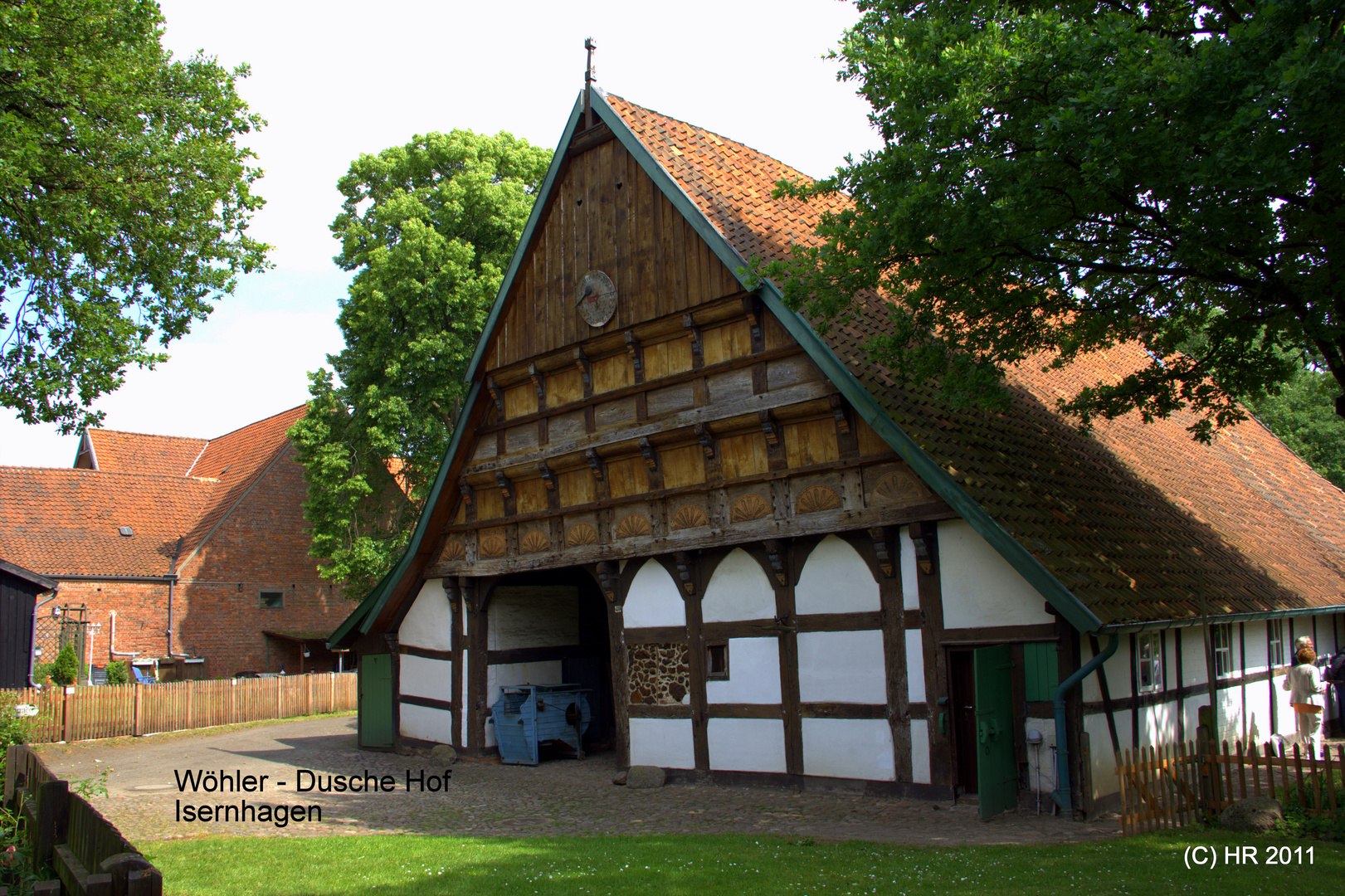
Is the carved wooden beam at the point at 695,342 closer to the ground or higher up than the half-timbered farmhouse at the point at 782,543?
higher up

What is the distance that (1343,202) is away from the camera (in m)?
8.69

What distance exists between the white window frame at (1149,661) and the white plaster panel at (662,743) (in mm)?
5767

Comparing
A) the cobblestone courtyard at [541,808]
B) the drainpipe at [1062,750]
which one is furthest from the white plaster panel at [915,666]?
the drainpipe at [1062,750]

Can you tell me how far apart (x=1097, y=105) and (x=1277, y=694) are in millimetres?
11080

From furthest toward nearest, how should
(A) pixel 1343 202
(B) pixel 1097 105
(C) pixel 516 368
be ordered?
(C) pixel 516 368, (A) pixel 1343 202, (B) pixel 1097 105

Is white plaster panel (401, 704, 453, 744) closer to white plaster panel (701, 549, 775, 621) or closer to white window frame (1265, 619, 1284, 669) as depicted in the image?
white plaster panel (701, 549, 775, 621)

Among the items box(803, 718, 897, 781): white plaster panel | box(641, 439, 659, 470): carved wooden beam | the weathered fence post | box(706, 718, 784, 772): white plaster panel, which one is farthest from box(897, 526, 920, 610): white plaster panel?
the weathered fence post

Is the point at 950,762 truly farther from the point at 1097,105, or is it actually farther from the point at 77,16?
the point at 77,16

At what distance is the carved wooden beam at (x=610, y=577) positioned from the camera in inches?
583

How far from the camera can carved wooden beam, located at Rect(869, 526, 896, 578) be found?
463 inches

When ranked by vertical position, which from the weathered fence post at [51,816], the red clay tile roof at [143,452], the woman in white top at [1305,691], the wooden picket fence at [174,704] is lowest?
the wooden picket fence at [174,704]

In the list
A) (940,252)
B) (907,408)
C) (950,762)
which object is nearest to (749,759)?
(950,762)

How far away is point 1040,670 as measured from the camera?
10.5 metres

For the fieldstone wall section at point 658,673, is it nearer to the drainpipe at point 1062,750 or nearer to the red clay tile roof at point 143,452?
the drainpipe at point 1062,750
